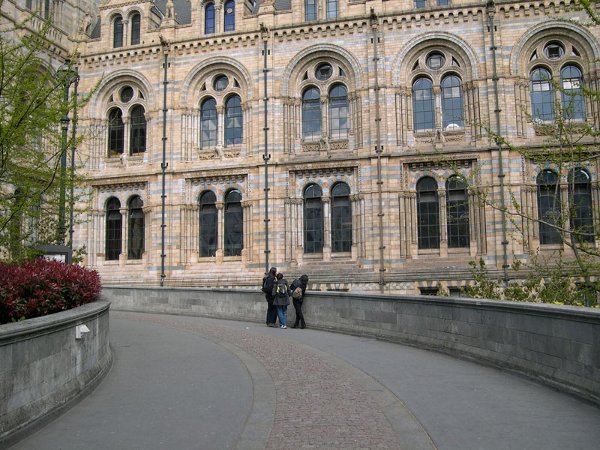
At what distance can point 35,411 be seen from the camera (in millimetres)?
6848

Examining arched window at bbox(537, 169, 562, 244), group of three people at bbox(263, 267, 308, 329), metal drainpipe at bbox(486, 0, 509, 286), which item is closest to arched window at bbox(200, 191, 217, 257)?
group of three people at bbox(263, 267, 308, 329)

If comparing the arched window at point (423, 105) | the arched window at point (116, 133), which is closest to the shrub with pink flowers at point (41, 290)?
the arched window at point (423, 105)

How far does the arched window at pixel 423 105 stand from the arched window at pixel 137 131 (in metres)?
14.0

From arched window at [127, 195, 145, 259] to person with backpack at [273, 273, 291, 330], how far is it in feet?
47.1

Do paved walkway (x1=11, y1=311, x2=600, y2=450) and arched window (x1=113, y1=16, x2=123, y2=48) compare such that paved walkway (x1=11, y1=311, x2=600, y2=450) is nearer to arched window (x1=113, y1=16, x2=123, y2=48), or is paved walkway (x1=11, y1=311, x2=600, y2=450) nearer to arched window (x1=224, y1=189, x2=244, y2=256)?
arched window (x1=224, y1=189, x2=244, y2=256)

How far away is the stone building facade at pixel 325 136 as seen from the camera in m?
25.8

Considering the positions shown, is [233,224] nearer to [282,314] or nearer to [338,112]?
[338,112]

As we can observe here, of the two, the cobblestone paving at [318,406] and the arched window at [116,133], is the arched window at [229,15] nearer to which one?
the arched window at [116,133]

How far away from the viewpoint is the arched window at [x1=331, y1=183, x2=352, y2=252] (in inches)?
1074

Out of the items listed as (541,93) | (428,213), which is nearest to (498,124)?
(541,93)

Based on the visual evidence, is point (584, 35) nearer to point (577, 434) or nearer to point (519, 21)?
point (519, 21)

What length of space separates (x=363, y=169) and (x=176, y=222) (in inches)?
378

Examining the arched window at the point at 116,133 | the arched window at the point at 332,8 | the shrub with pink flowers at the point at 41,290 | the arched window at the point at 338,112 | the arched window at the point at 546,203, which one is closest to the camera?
the shrub with pink flowers at the point at 41,290

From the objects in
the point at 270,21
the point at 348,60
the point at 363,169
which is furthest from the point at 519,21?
the point at 270,21
